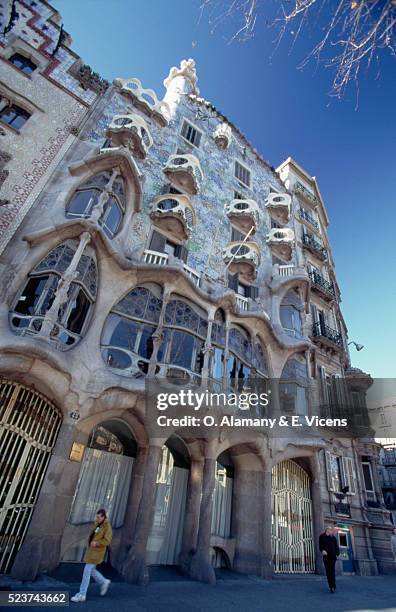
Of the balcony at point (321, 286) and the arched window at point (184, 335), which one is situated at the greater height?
the balcony at point (321, 286)

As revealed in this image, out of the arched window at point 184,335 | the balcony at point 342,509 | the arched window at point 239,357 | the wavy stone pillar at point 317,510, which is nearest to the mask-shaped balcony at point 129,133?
the arched window at point 184,335

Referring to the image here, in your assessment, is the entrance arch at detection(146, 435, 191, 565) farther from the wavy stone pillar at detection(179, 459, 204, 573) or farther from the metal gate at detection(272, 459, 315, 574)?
the metal gate at detection(272, 459, 315, 574)

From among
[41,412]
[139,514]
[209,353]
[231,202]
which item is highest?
[231,202]

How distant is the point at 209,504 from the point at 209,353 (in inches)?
187

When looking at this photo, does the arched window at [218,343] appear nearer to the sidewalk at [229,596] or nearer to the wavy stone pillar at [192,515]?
the wavy stone pillar at [192,515]

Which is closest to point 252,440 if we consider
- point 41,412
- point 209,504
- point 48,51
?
point 209,504

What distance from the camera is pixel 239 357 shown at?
43.9ft

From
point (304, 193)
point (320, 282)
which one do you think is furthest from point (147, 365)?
point (304, 193)

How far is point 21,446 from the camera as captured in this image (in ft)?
26.2

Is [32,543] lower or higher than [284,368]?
lower

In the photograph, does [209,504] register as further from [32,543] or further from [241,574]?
[32,543]

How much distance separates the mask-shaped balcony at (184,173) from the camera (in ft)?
55.9

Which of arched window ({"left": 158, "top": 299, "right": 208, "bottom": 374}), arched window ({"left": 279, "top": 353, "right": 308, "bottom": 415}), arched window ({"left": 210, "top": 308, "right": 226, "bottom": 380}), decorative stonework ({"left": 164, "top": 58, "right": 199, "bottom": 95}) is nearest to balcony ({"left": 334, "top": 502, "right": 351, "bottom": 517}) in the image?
arched window ({"left": 279, "top": 353, "right": 308, "bottom": 415})

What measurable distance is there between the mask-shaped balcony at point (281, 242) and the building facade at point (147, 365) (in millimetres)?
287
